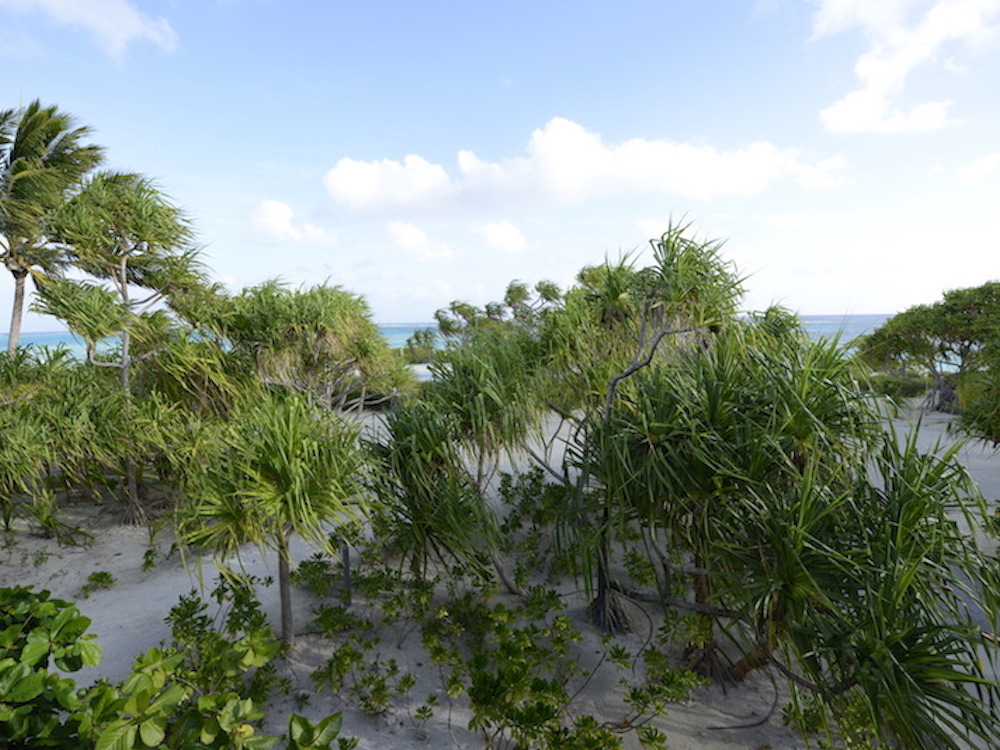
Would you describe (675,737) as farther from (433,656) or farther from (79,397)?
(79,397)

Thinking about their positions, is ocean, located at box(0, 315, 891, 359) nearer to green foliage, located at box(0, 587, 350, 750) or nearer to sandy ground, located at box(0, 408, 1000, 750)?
sandy ground, located at box(0, 408, 1000, 750)

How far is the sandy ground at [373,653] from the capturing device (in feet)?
10.3

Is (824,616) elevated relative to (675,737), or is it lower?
elevated

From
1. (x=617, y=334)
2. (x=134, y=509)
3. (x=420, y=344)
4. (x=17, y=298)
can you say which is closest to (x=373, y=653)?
(x=617, y=334)

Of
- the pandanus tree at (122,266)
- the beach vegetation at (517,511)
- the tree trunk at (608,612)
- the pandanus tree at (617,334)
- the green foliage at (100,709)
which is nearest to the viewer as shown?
the green foliage at (100,709)

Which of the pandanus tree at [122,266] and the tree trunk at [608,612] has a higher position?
the pandanus tree at [122,266]

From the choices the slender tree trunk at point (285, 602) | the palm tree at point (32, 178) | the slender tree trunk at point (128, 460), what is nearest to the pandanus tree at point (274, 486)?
the slender tree trunk at point (285, 602)

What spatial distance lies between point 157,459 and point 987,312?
17245 mm

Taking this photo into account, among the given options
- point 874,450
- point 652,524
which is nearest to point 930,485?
point 874,450

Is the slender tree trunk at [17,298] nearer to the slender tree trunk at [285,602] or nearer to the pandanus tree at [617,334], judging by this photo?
the slender tree trunk at [285,602]

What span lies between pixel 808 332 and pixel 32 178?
40.2 feet

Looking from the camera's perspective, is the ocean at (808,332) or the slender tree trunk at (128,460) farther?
the slender tree trunk at (128,460)

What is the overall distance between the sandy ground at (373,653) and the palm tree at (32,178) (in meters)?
4.55

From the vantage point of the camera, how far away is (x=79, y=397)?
5.92m
